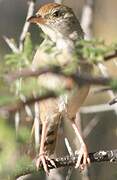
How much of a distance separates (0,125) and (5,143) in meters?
0.06

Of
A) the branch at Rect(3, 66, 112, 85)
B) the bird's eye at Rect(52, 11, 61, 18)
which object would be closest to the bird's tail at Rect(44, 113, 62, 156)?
the bird's eye at Rect(52, 11, 61, 18)

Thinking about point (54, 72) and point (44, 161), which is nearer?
point (54, 72)

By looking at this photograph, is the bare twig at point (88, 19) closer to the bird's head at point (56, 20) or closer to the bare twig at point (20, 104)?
the bird's head at point (56, 20)

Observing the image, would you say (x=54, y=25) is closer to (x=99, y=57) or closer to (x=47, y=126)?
(x=47, y=126)

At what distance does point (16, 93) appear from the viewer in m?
1.32

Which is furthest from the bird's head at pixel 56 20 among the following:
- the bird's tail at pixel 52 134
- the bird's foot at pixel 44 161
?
the bird's foot at pixel 44 161

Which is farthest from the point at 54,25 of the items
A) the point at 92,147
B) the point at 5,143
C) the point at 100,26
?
the point at 100,26

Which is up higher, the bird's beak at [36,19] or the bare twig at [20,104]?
the bare twig at [20,104]

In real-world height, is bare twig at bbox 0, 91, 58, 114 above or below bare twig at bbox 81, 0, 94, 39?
above

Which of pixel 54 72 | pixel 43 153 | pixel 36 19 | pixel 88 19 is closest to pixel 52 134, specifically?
pixel 43 153

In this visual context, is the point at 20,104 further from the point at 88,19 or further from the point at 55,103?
the point at 88,19

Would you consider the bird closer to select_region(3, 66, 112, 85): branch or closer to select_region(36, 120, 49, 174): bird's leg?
select_region(36, 120, 49, 174): bird's leg

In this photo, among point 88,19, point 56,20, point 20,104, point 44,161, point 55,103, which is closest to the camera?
point 20,104

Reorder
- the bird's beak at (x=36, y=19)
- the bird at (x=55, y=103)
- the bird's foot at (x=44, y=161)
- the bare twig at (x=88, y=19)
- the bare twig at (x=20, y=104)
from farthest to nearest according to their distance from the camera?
Result: the bare twig at (x=88, y=19) → the bird's beak at (x=36, y=19) → the bird at (x=55, y=103) → the bird's foot at (x=44, y=161) → the bare twig at (x=20, y=104)
